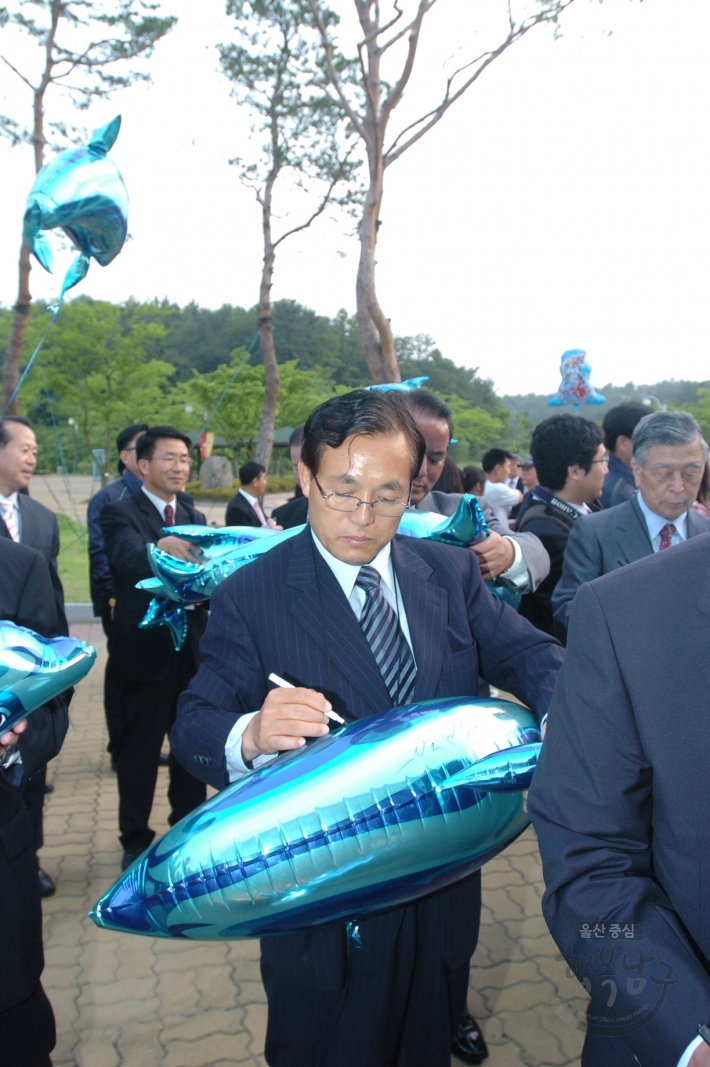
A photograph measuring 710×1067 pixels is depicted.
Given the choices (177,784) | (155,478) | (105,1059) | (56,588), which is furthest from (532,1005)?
(155,478)

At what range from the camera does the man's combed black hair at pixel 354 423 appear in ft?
5.15

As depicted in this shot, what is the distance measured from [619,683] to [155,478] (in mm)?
3141

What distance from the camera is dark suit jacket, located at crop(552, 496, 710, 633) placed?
2854 millimetres

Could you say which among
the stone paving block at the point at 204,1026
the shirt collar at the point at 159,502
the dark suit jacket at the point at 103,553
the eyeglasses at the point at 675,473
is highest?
the eyeglasses at the point at 675,473

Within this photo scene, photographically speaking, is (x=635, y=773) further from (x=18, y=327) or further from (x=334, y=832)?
(x=18, y=327)

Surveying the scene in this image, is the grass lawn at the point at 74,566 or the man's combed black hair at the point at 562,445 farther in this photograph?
the grass lawn at the point at 74,566

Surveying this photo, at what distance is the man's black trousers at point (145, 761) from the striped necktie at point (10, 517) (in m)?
0.96

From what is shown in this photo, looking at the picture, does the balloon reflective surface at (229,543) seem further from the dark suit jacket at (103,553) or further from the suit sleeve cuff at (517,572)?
the dark suit jacket at (103,553)

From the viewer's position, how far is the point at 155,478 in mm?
3836

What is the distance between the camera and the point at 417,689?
5.38 feet

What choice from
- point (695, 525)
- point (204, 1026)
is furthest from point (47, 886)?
point (695, 525)

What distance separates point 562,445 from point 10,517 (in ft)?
9.06

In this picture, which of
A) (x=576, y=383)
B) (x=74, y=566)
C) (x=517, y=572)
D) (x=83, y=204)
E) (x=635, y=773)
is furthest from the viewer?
(x=74, y=566)

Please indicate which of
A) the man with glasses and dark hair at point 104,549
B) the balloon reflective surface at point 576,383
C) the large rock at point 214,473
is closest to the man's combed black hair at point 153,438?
the man with glasses and dark hair at point 104,549
